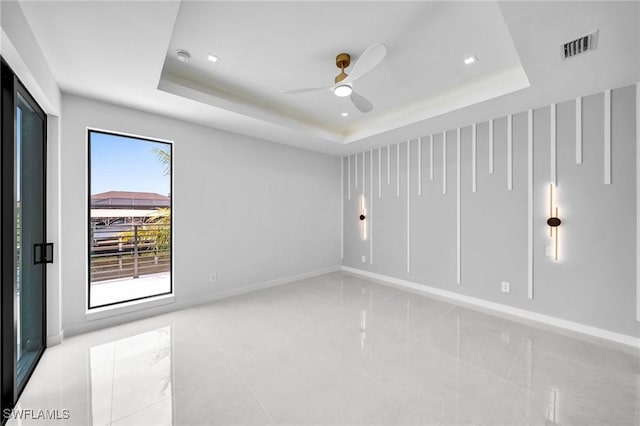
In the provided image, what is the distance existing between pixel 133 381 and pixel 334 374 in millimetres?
1586

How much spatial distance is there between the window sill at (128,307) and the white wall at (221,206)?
72 mm

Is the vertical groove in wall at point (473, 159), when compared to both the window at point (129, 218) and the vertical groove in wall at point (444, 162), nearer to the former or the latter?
the vertical groove in wall at point (444, 162)

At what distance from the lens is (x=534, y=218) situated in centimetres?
332

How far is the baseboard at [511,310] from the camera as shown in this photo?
109 inches

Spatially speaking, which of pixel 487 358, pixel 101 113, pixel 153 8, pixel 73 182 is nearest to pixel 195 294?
pixel 73 182

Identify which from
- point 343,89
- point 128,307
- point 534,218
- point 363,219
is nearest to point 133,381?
point 128,307

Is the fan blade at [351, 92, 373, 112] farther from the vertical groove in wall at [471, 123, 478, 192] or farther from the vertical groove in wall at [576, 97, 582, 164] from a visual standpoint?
the vertical groove in wall at [576, 97, 582, 164]

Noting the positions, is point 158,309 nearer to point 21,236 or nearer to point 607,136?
point 21,236

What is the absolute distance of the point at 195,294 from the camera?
3.83 metres

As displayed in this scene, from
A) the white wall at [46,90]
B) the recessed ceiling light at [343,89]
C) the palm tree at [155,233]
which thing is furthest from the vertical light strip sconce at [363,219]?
the white wall at [46,90]

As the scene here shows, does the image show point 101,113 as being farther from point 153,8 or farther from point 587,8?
point 587,8

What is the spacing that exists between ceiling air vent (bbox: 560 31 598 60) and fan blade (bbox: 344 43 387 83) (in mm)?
1364

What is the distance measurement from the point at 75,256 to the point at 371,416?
11.0 ft

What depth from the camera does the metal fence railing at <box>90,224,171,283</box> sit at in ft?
13.3
